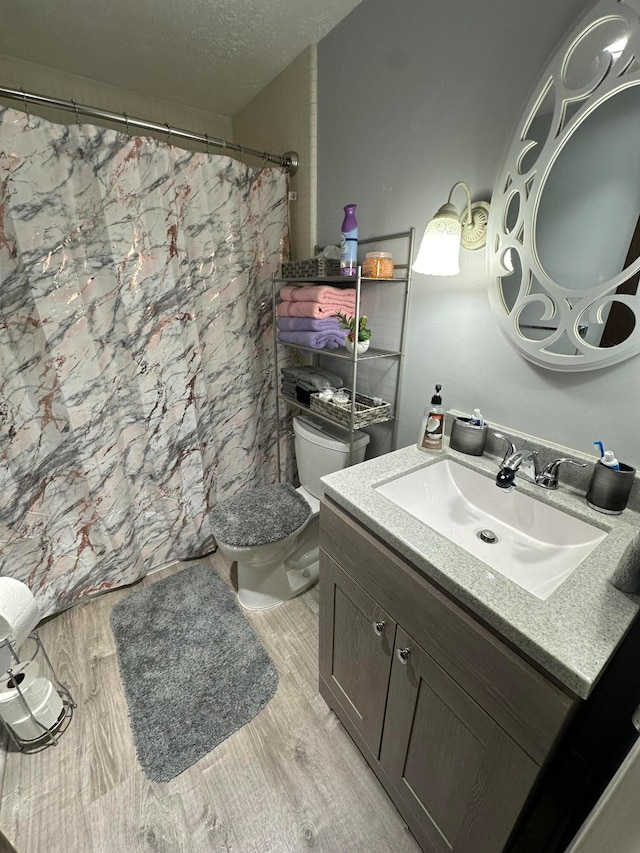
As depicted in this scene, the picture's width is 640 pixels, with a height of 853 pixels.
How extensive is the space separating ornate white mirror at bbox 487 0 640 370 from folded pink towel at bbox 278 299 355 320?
22.5 inches

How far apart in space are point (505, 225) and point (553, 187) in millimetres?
123

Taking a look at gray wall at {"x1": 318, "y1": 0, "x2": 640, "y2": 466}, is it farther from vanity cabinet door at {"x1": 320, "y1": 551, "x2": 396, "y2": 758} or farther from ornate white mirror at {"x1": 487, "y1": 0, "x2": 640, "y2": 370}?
vanity cabinet door at {"x1": 320, "y1": 551, "x2": 396, "y2": 758}

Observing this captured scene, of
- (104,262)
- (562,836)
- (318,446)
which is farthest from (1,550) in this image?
(562,836)

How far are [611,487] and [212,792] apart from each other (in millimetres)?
1404

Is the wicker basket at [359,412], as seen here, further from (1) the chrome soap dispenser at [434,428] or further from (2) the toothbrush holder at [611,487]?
(2) the toothbrush holder at [611,487]

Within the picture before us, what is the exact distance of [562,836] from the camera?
92cm

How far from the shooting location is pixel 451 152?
3.52ft

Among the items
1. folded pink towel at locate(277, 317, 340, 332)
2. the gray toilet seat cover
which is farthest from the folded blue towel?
the gray toilet seat cover

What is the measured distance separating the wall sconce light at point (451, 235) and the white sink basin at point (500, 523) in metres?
0.59

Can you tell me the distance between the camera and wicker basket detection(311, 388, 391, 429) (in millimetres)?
1362

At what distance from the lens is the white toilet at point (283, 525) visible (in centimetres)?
145

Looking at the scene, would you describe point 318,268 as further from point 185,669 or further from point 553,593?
point 185,669

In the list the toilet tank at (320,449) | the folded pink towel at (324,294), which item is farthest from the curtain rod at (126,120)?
the toilet tank at (320,449)

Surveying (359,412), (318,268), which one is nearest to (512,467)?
(359,412)
